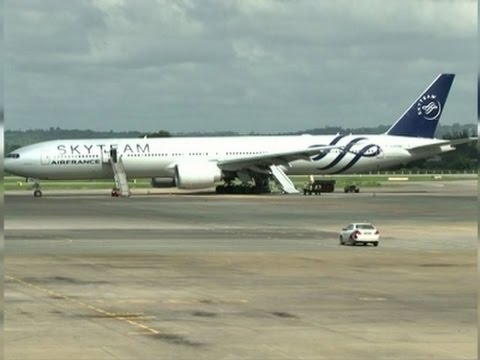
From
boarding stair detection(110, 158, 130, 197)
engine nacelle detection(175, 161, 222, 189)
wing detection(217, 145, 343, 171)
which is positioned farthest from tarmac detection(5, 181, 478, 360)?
boarding stair detection(110, 158, 130, 197)

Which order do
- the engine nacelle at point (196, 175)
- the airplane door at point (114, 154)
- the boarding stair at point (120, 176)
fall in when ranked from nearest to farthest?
1. the engine nacelle at point (196, 175)
2. the airplane door at point (114, 154)
3. the boarding stair at point (120, 176)

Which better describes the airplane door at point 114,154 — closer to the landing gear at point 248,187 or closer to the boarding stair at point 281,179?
the landing gear at point 248,187

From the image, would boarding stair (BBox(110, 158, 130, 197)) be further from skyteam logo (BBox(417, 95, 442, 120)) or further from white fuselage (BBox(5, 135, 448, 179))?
skyteam logo (BBox(417, 95, 442, 120))

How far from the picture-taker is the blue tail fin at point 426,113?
412 ft

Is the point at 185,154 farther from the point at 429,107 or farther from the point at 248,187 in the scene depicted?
the point at 429,107

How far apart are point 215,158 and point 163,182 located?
7196 millimetres

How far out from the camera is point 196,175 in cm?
11275

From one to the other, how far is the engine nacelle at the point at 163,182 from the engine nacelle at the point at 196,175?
13.1 feet

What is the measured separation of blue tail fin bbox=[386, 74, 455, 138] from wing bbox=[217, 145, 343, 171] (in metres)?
12.8

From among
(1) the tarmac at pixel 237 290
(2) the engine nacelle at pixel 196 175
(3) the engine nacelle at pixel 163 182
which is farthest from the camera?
(3) the engine nacelle at pixel 163 182

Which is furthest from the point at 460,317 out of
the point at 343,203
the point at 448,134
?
the point at 448,134

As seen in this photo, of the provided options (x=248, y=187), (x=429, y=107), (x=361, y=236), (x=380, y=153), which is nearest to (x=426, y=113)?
(x=429, y=107)

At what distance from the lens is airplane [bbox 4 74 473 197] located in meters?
114

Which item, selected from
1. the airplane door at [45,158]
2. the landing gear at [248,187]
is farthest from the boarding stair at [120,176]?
the landing gear at [248,187]
